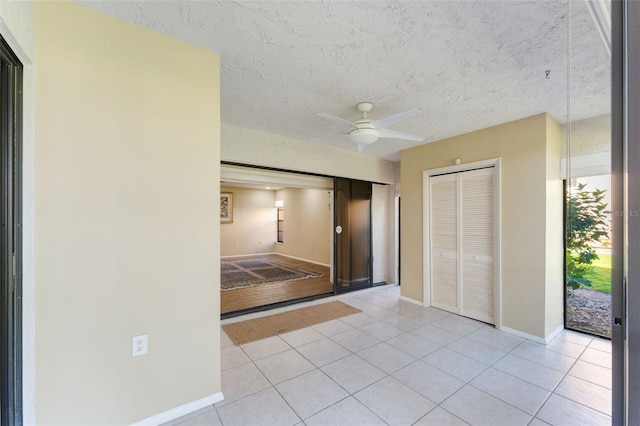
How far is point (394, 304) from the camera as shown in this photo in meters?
4.34

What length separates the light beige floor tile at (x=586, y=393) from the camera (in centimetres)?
200

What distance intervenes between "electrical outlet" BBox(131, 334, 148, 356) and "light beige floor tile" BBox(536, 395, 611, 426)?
274 centimetres

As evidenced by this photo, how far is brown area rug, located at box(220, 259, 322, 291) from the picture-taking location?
5.61 meters

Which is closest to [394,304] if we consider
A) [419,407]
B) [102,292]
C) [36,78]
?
[419,407]

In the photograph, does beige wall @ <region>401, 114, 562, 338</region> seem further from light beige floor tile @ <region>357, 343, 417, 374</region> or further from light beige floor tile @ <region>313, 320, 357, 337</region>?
light beige floor tile @ <region>313, 320, 357, 337</region>

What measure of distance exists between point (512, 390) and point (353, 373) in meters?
1.28

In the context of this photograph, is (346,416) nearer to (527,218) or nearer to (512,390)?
(512,390)

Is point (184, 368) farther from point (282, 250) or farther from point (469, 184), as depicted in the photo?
point (282, 250)

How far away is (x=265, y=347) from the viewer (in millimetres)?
2910

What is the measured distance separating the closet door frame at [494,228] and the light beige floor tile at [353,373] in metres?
1.96

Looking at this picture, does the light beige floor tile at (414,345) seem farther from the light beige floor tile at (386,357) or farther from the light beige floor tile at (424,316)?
the light beige floor tile at (424,316)

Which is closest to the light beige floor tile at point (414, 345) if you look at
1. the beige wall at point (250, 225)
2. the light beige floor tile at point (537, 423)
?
the light beige floor tile at point (537, 423)

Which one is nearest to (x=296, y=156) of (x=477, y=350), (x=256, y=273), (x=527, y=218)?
(x=527, y=218)

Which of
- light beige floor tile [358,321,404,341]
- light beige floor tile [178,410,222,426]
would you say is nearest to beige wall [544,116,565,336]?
light beige floor tile [358,321,404,341]
